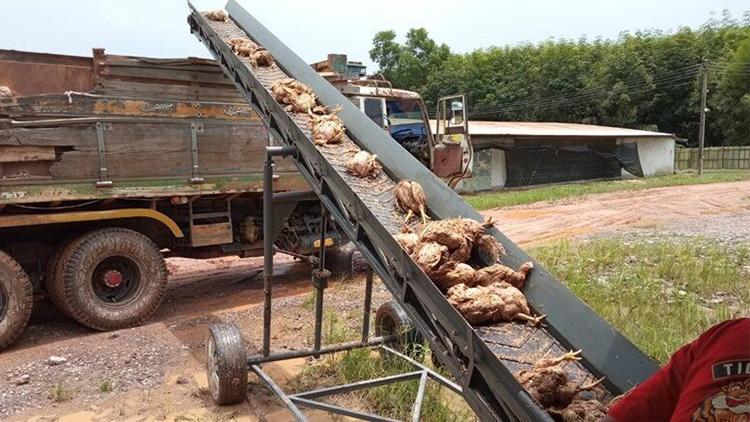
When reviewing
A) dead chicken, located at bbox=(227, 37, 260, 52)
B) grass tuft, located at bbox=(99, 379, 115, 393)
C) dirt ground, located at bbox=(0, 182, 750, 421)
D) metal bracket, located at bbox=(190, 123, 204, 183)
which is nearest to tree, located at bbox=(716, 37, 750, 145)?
dirt ground, located at bbox=(0, 182, 750, 421)

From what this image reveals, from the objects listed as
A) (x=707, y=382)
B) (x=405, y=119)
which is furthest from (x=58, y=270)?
(x=707, y=382)

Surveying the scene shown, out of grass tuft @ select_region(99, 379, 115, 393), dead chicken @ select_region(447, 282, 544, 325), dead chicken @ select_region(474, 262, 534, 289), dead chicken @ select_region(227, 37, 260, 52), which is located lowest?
grass tuft @ select_region(99, 379, 115, 393)

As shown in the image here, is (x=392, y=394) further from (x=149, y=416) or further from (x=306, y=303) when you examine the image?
(x=306, y=303)

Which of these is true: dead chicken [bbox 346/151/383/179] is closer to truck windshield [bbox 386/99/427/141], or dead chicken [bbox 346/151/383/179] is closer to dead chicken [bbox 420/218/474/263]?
Answer: dead chicken [bbox 420/218/474/263]

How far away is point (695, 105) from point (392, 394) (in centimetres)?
3651

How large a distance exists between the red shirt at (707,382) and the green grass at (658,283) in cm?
313

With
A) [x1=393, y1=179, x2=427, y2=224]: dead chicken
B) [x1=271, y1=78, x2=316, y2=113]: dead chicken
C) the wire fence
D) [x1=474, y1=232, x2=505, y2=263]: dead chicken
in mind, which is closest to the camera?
[x1=474, y1=232, x2=505, y2=263]: dead chicken

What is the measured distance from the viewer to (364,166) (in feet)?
11.5

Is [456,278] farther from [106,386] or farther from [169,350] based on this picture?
[169,350]

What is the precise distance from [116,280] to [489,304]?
486cm

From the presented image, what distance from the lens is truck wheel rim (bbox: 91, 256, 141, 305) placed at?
20.1 ft

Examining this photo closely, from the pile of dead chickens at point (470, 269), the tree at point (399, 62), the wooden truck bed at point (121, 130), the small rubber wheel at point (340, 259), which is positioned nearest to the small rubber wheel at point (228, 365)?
the pile of dead chickens at point (470, 269)

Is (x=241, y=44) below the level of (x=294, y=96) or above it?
above

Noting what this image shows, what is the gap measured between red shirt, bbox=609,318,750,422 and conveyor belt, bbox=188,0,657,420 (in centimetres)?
42
